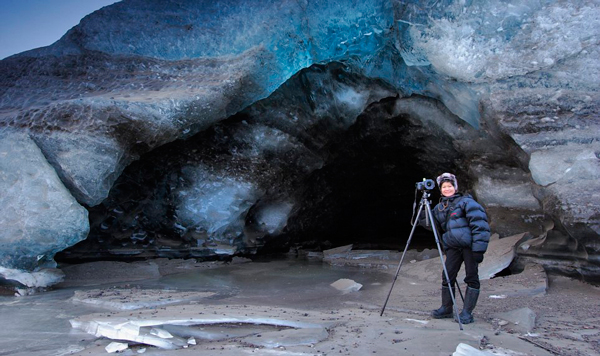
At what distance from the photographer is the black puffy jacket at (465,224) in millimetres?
3850

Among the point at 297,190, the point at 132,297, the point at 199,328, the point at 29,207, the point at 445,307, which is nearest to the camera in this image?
the point at 199,328

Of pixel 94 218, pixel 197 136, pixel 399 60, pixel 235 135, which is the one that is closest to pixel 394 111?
pixel 399 60

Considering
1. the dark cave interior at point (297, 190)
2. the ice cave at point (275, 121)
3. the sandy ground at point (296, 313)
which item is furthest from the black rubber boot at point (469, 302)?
the dark cave interior at point (297, 190)

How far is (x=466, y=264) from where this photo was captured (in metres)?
3.93

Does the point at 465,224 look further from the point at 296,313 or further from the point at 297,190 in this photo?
the point at 297,190

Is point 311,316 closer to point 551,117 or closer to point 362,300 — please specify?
point 362,300

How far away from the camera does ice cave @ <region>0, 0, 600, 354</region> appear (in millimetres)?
5535

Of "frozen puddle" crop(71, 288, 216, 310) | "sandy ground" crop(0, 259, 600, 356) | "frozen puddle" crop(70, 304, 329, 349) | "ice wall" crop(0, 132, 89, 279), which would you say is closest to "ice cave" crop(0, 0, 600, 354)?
"ice wall" crop(0, 132, 89, 279)

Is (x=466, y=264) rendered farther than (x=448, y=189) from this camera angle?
No

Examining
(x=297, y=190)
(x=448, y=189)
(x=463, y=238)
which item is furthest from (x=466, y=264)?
(x=297, y=190)

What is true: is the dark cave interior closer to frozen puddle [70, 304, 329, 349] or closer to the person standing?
the person standing

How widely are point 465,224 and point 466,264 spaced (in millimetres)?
317

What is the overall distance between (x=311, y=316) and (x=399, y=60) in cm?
439

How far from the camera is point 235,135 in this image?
26.5 ft
